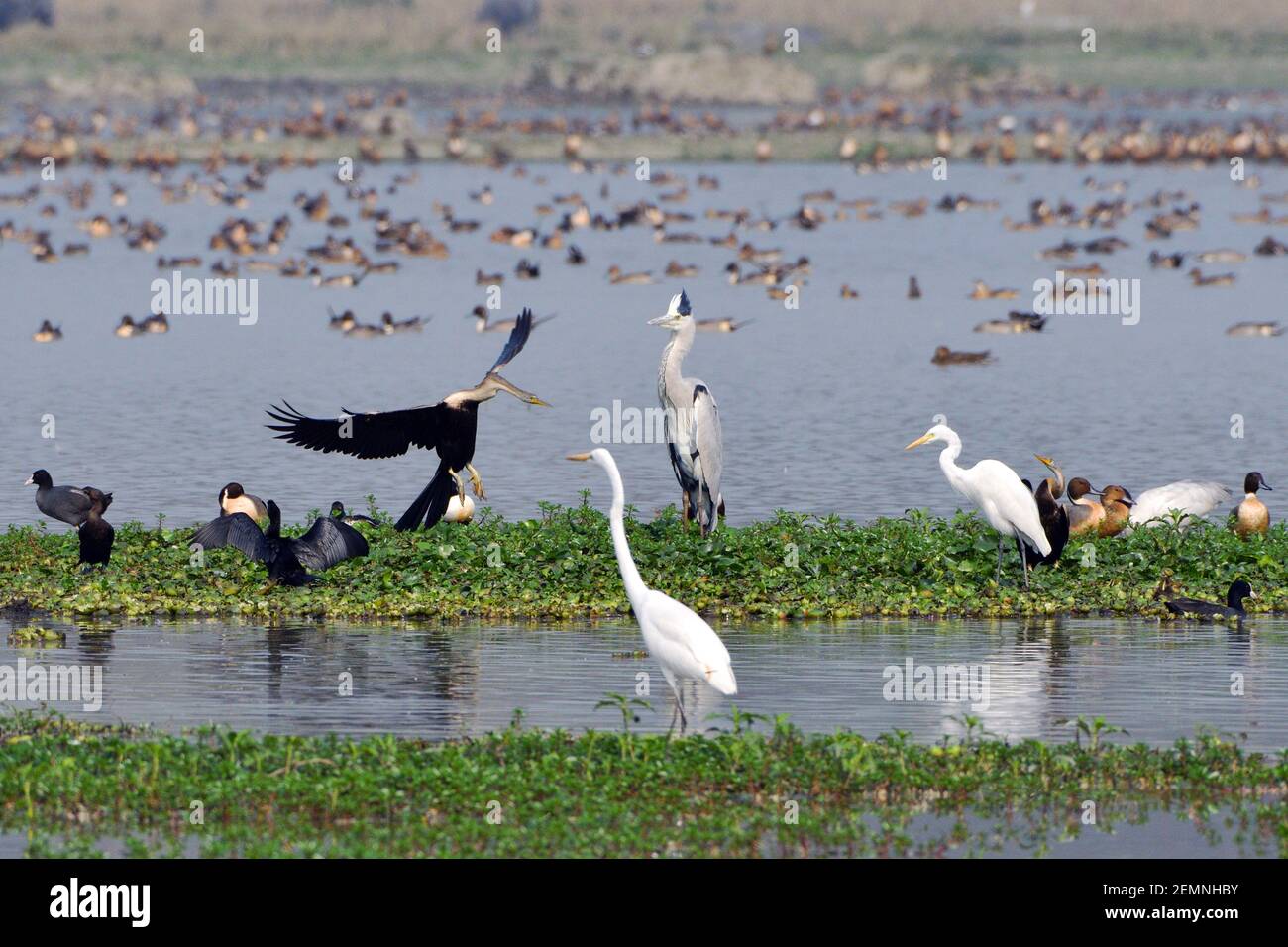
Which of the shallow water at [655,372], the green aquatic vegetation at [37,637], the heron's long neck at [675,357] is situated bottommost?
the green aquatic vegetation at [37,637]

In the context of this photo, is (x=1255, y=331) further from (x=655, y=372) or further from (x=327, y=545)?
(x=327, y=545)

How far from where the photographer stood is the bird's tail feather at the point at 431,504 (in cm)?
1747

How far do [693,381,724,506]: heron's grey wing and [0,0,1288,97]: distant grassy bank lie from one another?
8404 centimetres

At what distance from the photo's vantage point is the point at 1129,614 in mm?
16141

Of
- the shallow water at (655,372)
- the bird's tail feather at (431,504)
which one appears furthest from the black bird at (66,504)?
the shallow water at (655,372)

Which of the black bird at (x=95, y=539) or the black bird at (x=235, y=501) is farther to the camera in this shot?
the black bird at (x=235, y=501)

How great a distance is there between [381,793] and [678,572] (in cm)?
614

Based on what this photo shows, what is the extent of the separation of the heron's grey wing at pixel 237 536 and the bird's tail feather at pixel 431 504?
1.28 metres

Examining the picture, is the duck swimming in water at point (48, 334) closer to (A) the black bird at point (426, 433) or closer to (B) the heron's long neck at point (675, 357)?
(A) the black bird at point (426, 433)

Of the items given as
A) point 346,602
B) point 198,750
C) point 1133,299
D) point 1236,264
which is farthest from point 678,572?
point 1236,264

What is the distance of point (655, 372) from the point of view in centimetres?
3353

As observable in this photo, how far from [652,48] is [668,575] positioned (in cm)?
9689

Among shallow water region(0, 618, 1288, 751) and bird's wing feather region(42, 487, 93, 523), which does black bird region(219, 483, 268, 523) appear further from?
shallow water region(0, 618, 1288, 751)
